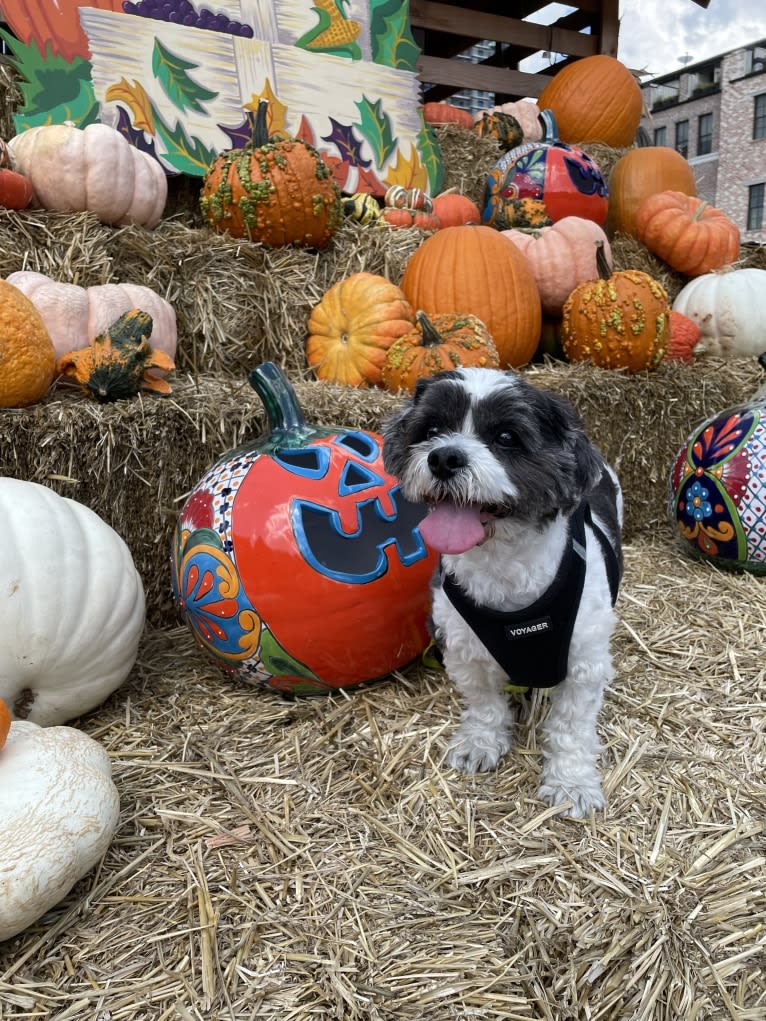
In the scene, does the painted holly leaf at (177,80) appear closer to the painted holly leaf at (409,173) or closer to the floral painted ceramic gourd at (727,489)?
the painted holly leaf at (409,173)

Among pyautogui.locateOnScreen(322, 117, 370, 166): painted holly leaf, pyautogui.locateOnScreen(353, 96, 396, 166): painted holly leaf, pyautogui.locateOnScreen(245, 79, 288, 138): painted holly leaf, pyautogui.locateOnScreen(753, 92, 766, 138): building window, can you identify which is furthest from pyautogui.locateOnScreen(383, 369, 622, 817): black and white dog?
pyautogui.locateOnScreen(753, 92, 766, 138): building window

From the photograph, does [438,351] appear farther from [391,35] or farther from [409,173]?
[391,35]

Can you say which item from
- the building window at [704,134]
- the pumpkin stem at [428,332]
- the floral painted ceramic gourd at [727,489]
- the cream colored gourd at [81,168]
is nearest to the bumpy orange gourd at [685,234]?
the floral painted ceramic gourd at [727,489]

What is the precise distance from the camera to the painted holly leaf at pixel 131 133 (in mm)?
4680

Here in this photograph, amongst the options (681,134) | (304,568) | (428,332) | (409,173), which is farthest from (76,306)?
(681,134)

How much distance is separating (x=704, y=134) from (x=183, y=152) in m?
53.1

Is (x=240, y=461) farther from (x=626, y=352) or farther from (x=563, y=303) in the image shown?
(x=563, y=303)

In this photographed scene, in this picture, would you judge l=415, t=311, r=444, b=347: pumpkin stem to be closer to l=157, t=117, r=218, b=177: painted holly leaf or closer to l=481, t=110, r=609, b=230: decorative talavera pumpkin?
l=157, t=117, r=218, b=177: painted holly leaf

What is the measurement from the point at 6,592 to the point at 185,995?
1.22 metres

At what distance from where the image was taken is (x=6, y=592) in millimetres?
2172

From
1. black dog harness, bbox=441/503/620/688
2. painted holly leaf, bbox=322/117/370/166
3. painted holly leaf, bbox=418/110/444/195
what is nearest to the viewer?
black dog harness, bbox=441/503/620/688

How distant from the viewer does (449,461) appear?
1.77m

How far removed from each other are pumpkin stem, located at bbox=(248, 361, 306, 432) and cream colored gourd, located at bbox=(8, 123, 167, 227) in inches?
78.0

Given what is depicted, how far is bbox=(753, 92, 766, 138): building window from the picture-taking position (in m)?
43.5
